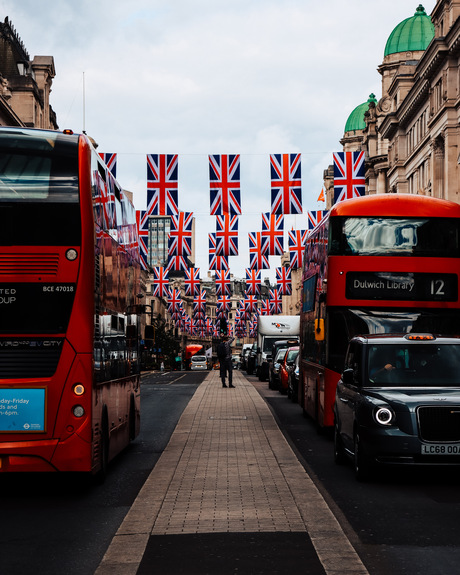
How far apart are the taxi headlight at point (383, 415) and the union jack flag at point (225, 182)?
2186cm

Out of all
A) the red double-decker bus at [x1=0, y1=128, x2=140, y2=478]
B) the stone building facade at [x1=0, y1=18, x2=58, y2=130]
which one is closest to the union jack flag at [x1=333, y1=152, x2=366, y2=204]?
the red double-decker bus at [x1=0, y1=128, x2=140, y2=478]

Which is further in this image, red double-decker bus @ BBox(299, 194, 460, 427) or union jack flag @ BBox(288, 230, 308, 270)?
union jack flag @ BBox(288, 230, 308, 270)

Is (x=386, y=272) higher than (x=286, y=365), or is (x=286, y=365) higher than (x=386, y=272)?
(x=386, y=272)

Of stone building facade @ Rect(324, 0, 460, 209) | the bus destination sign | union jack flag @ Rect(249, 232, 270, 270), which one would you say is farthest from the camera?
stone building facade @ Rect(324, 0, 460, 209)

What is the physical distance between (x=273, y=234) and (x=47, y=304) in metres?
33.3

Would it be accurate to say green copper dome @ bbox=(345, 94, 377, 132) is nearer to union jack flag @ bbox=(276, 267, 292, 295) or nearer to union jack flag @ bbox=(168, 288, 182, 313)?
union jack flag @ bbox=(168, 288, 182, 313)

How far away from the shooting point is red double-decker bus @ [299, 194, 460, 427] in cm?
1656

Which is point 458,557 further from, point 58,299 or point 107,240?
point 107,240

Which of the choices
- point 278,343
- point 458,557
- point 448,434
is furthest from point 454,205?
point 278,343

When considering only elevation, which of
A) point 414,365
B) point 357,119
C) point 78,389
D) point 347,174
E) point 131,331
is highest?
point 357,119

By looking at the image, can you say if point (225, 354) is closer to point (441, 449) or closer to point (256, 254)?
point (256, 254)

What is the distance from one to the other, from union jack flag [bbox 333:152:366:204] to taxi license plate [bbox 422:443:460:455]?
2313cm

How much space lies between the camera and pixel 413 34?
80375 millimetres

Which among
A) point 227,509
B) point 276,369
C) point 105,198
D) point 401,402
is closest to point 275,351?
point 276,369
